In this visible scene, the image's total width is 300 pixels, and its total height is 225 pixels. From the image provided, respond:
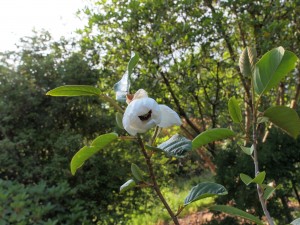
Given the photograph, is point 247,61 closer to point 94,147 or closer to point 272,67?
point 272,67

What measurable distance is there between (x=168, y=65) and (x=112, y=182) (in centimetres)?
144

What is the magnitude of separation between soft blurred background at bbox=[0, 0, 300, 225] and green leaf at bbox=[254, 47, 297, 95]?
2.79 m

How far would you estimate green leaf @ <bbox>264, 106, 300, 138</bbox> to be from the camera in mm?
1118

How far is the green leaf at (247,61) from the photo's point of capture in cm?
107

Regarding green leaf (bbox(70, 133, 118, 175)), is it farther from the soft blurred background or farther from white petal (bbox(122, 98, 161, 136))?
the soft blurred background

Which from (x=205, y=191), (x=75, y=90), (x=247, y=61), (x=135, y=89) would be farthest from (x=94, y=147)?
(x=135, y=89)

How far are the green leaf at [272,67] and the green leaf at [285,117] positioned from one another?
8 centimetres

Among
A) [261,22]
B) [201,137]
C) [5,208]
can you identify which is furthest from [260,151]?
[201,137]

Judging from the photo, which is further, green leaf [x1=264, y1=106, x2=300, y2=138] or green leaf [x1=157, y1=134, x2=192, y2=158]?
green leaf [x1=264, y1=106, x2=300, y2=138]

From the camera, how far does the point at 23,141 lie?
427cm

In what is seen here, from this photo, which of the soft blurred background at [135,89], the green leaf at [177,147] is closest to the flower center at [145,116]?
the green leaf at [177,147]

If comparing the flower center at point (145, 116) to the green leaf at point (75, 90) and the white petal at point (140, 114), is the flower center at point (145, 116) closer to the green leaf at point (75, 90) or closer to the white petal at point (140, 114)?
the white petal at point (140, 114)

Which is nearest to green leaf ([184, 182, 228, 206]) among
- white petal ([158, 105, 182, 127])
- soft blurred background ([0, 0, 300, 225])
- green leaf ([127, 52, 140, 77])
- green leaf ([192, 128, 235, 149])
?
green leaf ([192, 128, 235, 149])

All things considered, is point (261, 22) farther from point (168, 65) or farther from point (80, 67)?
point (80, 67)
